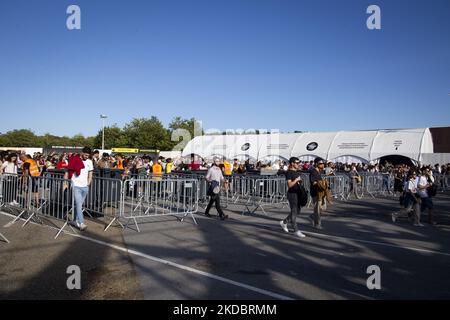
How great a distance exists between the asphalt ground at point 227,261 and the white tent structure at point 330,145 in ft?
81.9

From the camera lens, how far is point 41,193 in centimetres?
968

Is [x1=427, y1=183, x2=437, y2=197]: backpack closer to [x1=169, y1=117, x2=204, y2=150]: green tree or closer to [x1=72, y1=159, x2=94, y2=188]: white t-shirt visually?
[x1=72, y1=159, x2=94, y2=188]: white t-shirt

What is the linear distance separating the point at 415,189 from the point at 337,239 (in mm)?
3994

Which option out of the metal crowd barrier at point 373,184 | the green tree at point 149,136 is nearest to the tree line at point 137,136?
the green tree at point 149,136

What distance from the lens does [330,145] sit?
121ft

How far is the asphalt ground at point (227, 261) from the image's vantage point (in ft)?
15.4

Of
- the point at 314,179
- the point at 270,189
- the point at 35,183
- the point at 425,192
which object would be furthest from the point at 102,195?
the point at 425,192

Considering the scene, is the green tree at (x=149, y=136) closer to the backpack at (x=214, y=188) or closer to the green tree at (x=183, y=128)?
the green tree at (x=183, y=128)

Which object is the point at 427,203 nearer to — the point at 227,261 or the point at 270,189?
the point at 270,189

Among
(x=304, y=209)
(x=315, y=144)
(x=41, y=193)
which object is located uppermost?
(x=315, y=144)

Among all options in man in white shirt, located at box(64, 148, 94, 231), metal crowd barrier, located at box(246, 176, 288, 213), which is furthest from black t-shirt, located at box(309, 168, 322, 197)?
man in white shirt, located at box(64, 148, 94, 231)

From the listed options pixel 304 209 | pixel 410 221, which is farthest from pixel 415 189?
pixel 304 209

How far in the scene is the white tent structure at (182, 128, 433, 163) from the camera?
3269cm
